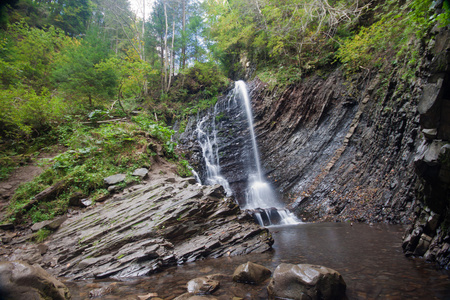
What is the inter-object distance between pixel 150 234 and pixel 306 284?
391 centimetres

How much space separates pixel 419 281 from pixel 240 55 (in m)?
23.4

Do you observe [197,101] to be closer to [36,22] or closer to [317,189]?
[317,189]

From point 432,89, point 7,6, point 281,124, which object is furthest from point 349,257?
point 281,124

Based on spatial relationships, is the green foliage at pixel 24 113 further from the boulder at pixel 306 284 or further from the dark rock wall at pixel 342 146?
the dark rock wall at pixel 342 146

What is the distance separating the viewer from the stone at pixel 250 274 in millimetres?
3700

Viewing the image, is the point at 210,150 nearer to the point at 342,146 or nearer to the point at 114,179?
the point at 114,179

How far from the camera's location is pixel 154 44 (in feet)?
80.5

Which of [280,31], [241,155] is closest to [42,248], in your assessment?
[241,155]

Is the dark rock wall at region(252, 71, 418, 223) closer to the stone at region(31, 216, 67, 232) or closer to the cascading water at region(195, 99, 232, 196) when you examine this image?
the cascading water at region(195, 99, 232, 196)

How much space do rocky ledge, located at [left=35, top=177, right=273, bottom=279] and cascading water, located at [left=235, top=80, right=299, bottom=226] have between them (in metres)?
3.69

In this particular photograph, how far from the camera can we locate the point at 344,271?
13.0 ft

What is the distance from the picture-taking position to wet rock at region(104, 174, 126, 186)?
Result: 7.31 metres

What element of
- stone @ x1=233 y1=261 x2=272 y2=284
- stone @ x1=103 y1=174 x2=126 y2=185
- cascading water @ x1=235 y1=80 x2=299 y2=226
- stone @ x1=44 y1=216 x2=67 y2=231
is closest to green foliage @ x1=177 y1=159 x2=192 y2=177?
stone @ x1=103 y1=174 x2=126 y2=185

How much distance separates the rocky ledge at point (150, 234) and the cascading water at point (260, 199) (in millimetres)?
3693
